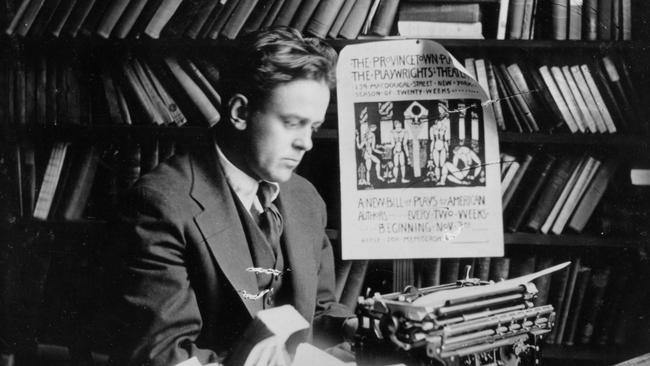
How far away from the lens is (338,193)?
4.23 ft

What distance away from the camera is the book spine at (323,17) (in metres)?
1.25

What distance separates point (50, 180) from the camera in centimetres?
132

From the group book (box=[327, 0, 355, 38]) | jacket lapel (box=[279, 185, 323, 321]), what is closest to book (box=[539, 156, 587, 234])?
jacket lapel (box=[279, 185, 323, 321])

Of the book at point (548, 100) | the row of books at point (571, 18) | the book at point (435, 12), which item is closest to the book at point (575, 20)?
the row of books at point (571, 18)

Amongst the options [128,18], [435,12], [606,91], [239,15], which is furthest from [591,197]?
[128,18]

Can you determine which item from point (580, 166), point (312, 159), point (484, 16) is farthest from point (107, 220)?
point (580, 166)

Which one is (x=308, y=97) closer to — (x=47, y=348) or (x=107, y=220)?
(x=107, y=220)

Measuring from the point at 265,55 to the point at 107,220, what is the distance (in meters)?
0.57

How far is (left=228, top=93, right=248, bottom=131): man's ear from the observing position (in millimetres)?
1104

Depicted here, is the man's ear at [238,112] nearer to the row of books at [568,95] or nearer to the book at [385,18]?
the book at [385,18]

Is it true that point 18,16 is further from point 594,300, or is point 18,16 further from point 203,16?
point 594,300

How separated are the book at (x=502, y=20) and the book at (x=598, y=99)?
0.20m

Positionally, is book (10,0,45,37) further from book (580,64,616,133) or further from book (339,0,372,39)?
book (580,64,616,133)

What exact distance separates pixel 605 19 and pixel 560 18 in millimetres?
102
